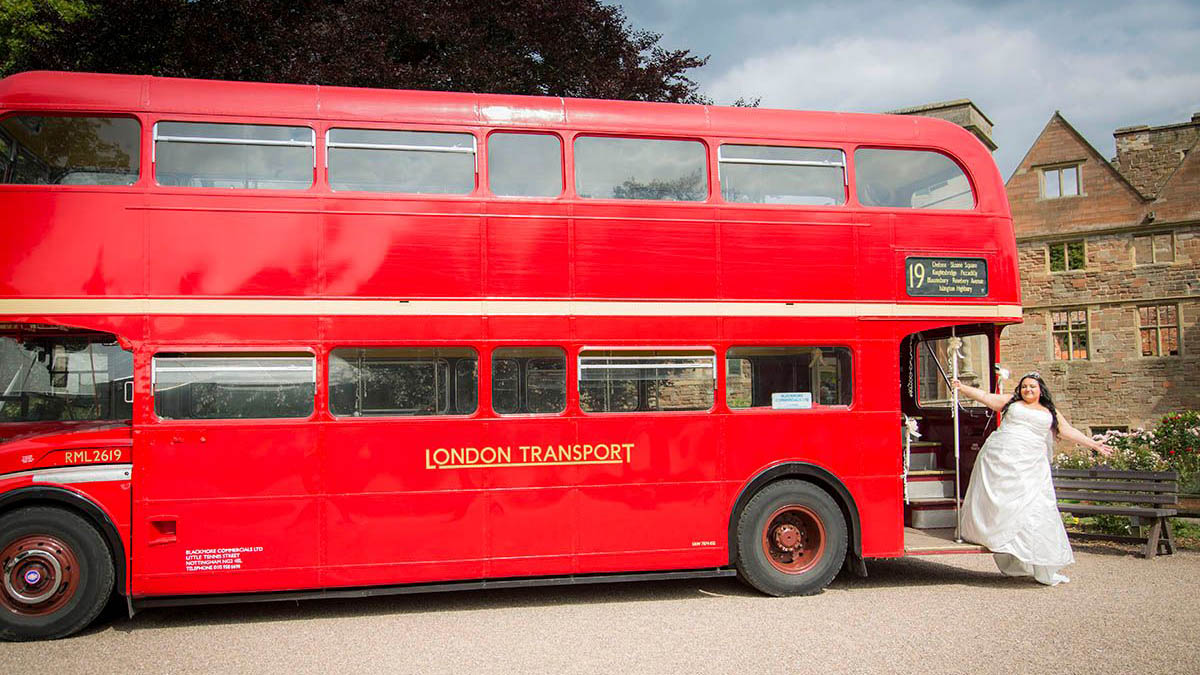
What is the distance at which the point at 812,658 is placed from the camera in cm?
606

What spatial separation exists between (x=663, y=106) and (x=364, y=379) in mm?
Answer: 3474

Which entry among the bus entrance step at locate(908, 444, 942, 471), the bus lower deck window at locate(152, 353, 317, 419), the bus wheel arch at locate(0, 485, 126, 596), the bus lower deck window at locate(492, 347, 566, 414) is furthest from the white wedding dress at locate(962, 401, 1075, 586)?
the bus wheel arch at locate(0, 485, 126, 596)

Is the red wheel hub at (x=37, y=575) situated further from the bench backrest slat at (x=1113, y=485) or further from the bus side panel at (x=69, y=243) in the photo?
the bench backrest slat at (x=1113, y=485)

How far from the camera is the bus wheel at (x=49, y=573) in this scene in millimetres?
6797

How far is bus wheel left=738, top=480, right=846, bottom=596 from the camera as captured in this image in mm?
8086

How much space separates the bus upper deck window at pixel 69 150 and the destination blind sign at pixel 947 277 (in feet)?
21.8

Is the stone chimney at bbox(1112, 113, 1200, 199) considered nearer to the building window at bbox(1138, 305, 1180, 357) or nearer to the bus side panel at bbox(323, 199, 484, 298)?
the building window at bbox(1138, 305, 1180, 357)

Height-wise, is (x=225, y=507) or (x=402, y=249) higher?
(x=402, y=249)

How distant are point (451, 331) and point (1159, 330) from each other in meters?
30.5

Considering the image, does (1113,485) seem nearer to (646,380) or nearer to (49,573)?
(646,380)

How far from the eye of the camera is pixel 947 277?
854 cm

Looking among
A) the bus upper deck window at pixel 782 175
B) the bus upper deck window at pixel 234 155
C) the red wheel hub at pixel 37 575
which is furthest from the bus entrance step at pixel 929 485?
the red wheel hub at pixel 37 575

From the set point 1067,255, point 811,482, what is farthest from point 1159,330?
point 811,482

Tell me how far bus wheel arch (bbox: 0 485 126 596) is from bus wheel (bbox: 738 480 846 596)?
16.3ft
